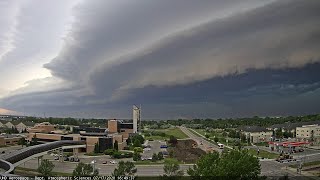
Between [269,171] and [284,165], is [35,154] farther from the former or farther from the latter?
[284,165]

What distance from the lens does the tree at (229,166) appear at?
18.8 metres

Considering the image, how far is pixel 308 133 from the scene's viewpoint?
186 feet

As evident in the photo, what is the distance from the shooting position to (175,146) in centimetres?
4822

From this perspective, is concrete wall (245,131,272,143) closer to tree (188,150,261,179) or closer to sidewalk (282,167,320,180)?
sidewalk (282,167,320,180)

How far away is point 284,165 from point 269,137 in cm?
2502

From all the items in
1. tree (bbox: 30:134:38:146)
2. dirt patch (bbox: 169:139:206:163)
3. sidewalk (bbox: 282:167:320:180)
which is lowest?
sidewalk (bbox: 282:167:320:180)

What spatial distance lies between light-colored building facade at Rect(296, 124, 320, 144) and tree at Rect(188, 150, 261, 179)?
40.0m

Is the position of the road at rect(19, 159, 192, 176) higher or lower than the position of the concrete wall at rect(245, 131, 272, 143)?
lower

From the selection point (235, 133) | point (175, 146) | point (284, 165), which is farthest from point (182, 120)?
point (284, 165)

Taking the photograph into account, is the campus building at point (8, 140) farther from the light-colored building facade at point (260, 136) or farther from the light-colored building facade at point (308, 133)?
the light-colored building facade at point (308, 133)

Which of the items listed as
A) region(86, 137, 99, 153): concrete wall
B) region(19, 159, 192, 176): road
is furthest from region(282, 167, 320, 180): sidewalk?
region(86, 137, 99, 153): concrete wall

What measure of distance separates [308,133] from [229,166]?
4336 cm

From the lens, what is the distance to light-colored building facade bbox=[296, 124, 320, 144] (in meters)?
55.7

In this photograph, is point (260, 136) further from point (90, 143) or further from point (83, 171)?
point (83, 171)
